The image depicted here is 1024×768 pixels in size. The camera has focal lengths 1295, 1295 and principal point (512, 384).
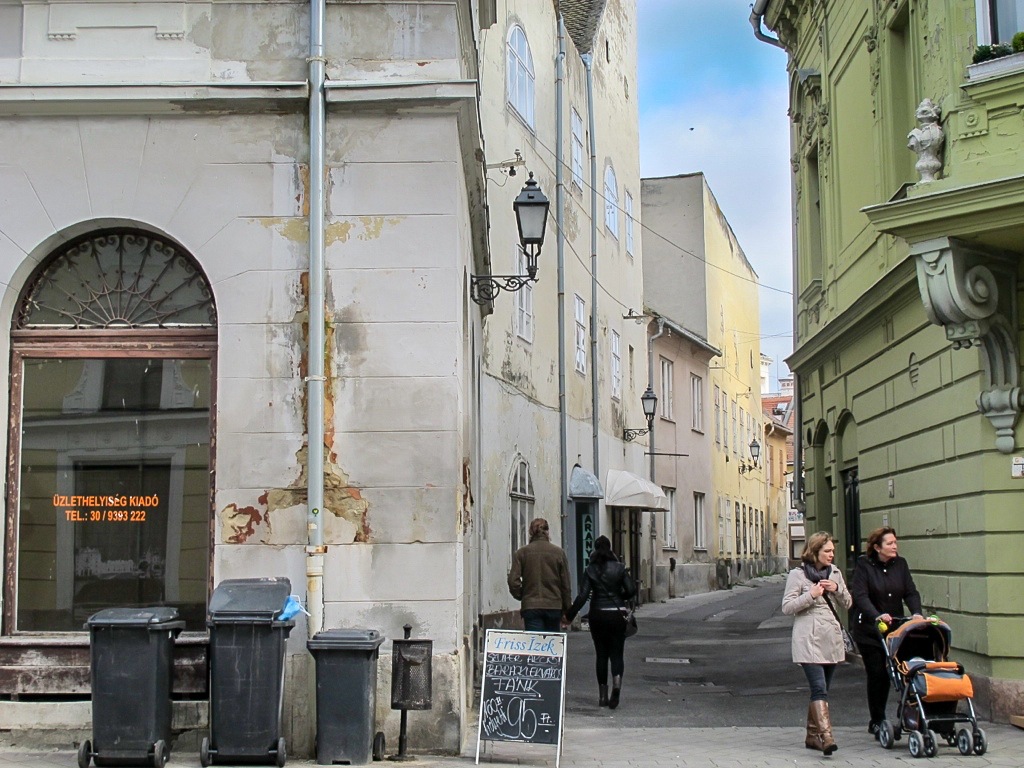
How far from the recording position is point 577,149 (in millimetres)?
25234

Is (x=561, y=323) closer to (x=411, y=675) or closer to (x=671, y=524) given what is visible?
(x=671, y=524)

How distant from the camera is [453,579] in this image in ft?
30.9

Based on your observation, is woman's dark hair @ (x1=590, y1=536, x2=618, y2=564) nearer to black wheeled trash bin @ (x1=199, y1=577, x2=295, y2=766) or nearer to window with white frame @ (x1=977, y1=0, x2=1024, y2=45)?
black wheeled trash bin @ (x1=199, y1=577, x2=295, y2=766)

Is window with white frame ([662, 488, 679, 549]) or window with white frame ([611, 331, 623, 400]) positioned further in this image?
window with white frame ([662, 488, 679, 549])

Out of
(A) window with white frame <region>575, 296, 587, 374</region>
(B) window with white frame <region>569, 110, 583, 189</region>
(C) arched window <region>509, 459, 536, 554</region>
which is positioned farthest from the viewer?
(B) window with white frame <region>569, 110, 583, 189</region>

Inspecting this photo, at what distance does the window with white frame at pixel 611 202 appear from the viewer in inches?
1093

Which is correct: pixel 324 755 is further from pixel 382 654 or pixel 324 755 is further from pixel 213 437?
pixel 213 437

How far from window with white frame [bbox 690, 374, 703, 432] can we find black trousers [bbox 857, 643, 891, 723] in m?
26.6

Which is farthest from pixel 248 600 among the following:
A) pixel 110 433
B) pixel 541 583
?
pixel 541 583

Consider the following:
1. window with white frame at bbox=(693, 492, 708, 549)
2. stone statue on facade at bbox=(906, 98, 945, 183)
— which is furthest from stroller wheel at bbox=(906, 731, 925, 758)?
window with white frame at bbox=(693, 492, 708, 549)

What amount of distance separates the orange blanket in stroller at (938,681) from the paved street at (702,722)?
46 cm

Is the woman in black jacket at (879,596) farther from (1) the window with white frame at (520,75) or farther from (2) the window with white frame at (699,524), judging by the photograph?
(2) the window with white frame at (699,524)

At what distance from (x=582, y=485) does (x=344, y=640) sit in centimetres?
1531

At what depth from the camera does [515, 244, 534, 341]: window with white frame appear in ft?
65.9
